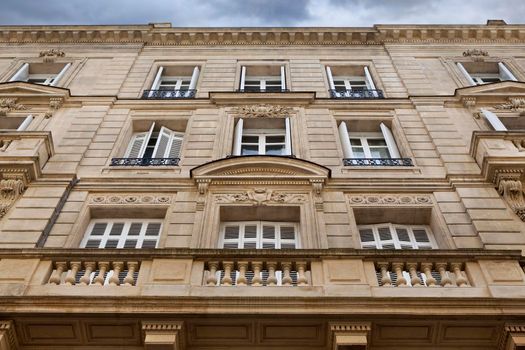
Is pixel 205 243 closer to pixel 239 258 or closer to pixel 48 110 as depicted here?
pixel 239 258

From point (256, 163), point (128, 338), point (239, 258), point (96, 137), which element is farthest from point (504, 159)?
point (96, 137)

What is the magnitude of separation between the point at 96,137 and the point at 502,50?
50.3 feet

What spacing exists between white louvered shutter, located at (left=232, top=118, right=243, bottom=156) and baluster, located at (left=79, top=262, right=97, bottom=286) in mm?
6351

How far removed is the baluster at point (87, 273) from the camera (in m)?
9.49

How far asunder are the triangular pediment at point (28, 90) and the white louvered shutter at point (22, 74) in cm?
157

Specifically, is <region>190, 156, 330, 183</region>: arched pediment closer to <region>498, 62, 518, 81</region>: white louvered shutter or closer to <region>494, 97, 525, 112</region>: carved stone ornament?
<region>494, 97, 525, 112</region>: carved stone ornament

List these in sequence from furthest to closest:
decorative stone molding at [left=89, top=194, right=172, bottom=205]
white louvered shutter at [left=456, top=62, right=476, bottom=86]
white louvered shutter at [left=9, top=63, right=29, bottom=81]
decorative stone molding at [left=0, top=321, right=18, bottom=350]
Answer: white louvered shutter at [left=9, top=63, right=29, bottom=81]
white louvered shutter at [left=456, top=62, right=476, bottom=86]
decorative stone molding at [left=89, top=194, right=172, bottom=205]
decorative stone molding at [left=0, top=321, right=18, bottom=350]

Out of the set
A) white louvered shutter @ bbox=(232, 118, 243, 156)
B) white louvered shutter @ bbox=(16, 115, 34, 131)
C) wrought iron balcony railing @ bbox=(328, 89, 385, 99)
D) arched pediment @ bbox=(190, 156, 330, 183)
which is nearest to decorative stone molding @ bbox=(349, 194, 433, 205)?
arched pediment @ bbox=(190, 156, 330, 183)

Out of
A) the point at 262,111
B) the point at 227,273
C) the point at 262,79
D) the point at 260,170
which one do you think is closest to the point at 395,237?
the point at 260,170

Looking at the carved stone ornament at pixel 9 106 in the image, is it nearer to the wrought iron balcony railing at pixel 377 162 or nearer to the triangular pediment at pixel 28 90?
the triangular pediment at pixel 28 90

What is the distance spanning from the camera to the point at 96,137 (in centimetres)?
1577

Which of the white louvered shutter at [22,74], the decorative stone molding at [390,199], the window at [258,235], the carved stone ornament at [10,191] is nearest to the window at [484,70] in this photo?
the decorative stone molding at [390,199]

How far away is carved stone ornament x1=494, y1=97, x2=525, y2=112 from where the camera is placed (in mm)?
16953

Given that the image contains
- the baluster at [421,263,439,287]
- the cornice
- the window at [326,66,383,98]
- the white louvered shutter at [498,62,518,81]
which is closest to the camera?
the baluster at [421,263,439,287]
